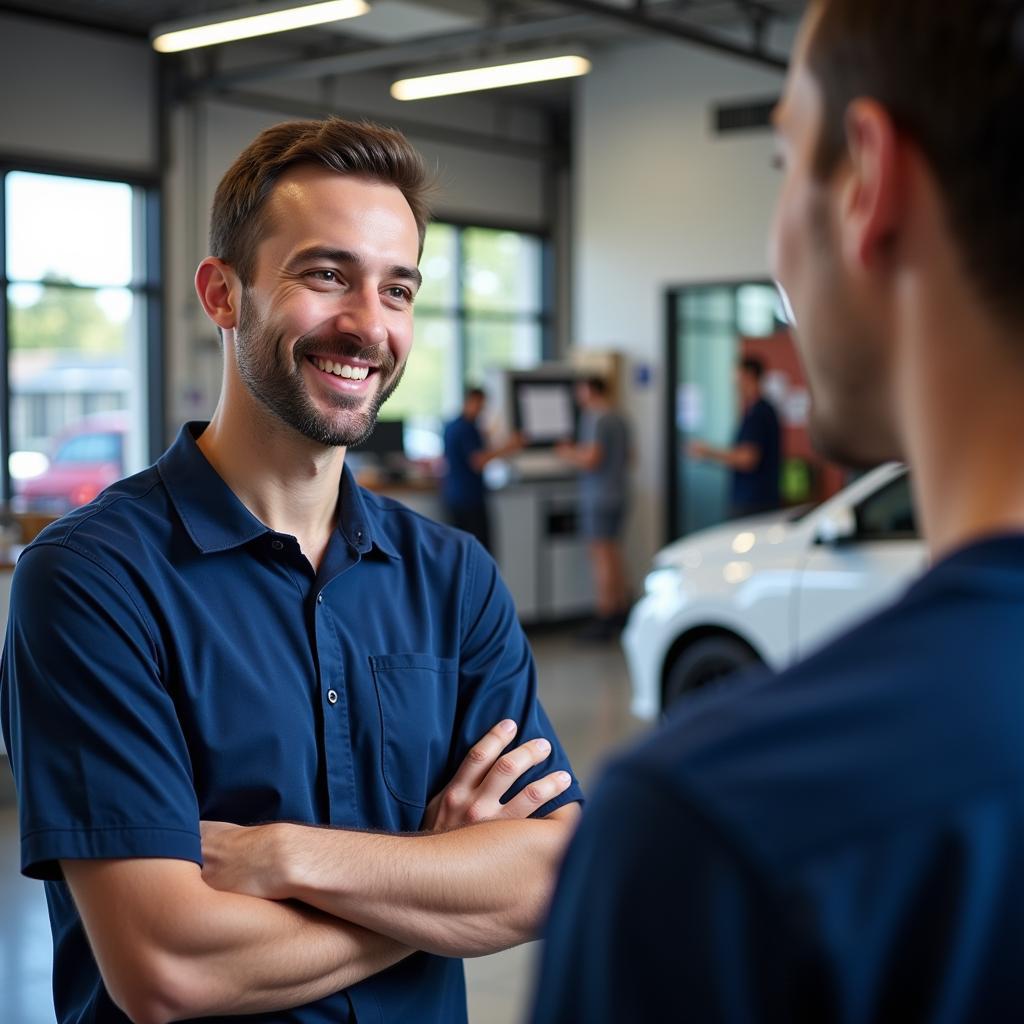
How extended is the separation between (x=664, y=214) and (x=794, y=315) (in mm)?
10382

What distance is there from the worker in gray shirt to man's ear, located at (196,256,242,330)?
25.6ft

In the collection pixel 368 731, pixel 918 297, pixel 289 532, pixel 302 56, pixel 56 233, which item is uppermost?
pixel 302 56

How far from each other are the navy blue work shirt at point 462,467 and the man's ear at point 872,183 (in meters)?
8.57

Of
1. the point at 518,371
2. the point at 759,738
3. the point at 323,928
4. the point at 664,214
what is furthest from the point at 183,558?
the point at 664,214

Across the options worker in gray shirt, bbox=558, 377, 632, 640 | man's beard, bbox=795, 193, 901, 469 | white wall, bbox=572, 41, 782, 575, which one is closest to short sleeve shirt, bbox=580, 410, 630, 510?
worker in gray shirt, bbox=558, 377, 632, 640

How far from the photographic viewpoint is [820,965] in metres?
0.50

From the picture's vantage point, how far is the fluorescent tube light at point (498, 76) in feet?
27.9

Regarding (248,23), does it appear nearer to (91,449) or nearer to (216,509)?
(91,449)

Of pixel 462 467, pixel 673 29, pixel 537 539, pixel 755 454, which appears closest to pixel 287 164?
pixel 755 454

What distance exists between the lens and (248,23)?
25.6ft

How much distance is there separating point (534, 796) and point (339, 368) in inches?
22.5

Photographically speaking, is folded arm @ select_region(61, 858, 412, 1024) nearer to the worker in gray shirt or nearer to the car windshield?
the worker in gray shirt

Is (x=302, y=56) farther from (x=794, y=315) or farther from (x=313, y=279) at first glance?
(x=794, y=315)

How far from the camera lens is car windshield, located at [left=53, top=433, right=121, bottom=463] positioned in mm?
10406
